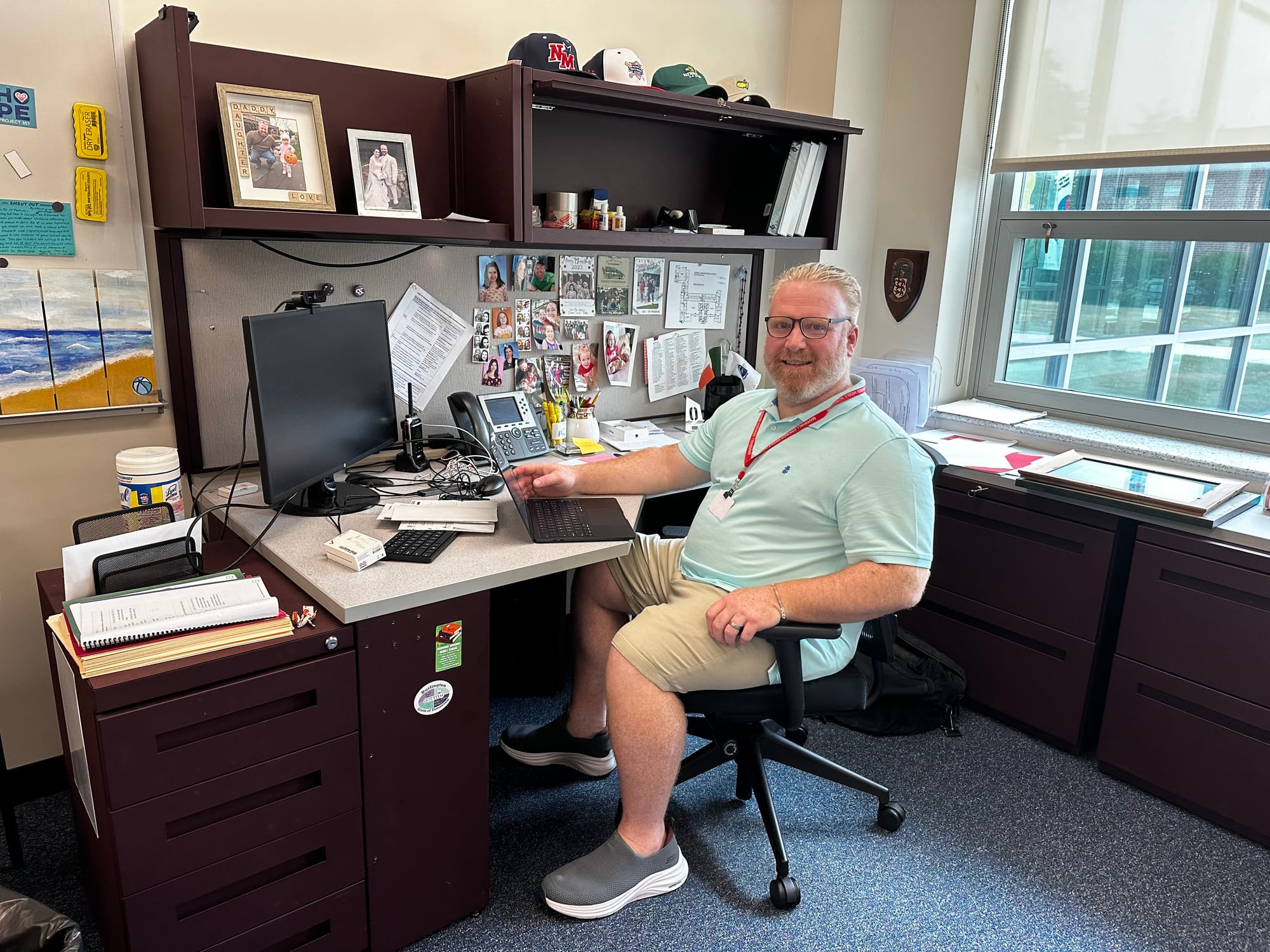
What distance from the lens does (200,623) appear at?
4.44 ft

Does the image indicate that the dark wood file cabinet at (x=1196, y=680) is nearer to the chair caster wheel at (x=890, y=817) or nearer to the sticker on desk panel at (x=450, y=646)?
the chair caster wheel at (x=890, y=817)

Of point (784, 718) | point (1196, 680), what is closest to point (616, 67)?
point (784, 718)

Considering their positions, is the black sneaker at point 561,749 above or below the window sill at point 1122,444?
below

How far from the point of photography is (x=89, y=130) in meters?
1.78

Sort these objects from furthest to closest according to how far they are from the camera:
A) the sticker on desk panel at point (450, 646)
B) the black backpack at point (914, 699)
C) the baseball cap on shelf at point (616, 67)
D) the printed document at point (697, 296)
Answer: the printed document at point (697, 296)
the black backpack at point (914, 699)
the baseball cap on shelf at point (616, 67)
the sticker on desk panel at point (450, 646)

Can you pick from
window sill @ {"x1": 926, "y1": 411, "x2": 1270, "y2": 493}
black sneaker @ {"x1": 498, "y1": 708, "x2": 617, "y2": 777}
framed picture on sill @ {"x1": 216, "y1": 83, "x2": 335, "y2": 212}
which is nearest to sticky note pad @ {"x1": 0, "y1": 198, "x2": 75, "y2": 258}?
framed picture on sill @ {"x1": 216, "y1": 83, "x2": 335, "y2": 212}

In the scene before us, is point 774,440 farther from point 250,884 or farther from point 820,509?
point 250,884

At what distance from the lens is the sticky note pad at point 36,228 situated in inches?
68.2

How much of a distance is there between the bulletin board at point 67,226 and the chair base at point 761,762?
148 cm

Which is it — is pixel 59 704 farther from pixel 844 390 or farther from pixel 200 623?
pixel 844 390

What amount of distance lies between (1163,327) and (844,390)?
1.44 meters

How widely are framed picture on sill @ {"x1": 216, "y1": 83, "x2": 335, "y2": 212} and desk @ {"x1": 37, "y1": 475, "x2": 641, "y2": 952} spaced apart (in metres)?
0.67

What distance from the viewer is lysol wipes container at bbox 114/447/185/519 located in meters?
1.73

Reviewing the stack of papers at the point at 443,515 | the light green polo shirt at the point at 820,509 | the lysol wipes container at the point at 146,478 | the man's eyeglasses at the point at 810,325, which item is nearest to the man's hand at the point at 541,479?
the stack of papers at the point at 443,515
